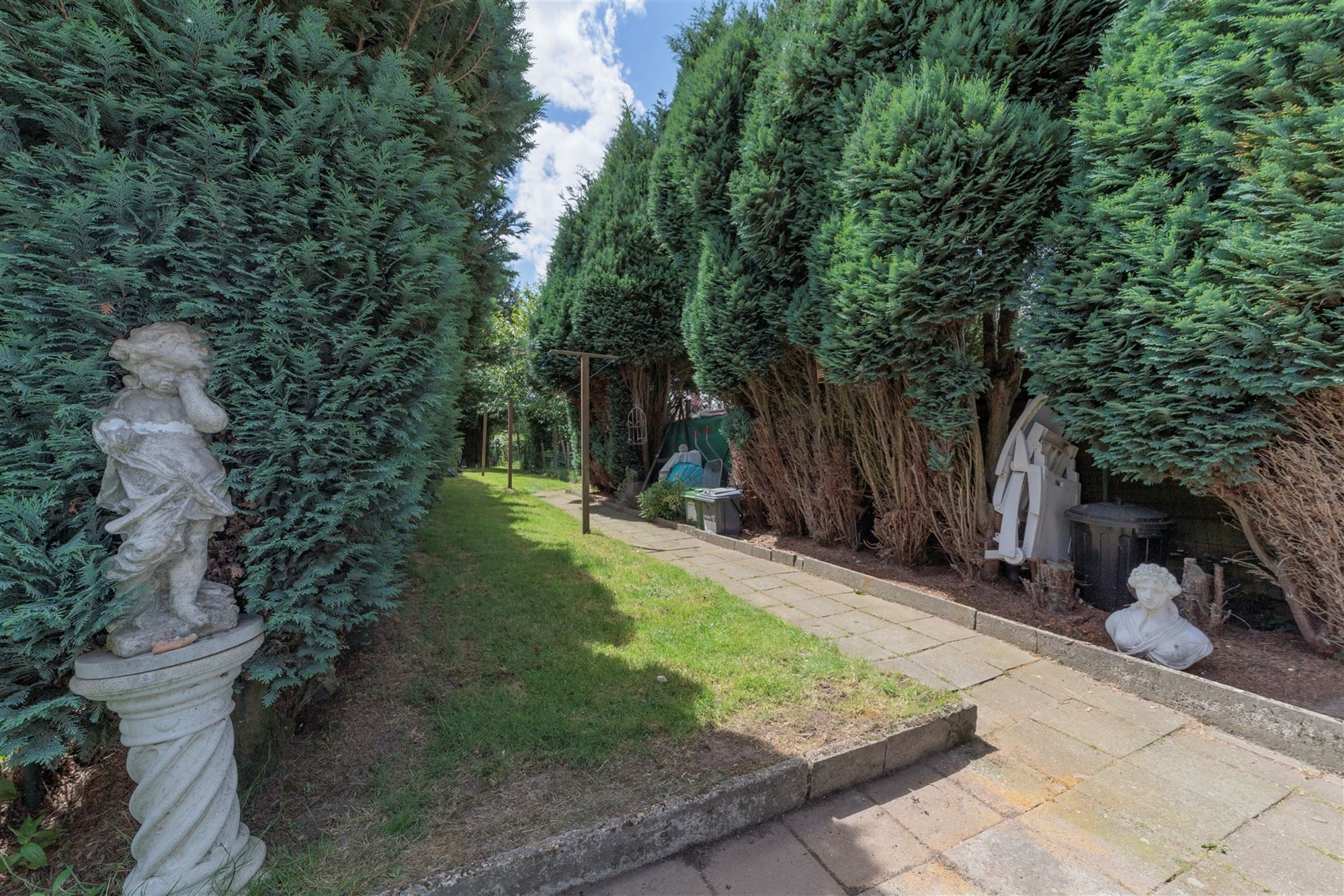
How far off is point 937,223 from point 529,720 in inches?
158

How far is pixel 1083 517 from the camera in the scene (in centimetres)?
372

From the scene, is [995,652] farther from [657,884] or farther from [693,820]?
[657,884]

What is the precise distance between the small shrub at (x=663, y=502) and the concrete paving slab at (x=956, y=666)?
5.00m

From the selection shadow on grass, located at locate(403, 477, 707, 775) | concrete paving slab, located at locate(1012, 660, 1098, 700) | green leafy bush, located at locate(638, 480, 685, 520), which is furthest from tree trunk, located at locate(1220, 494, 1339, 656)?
green leafy bush, located at locate(638, 480, 685, 520)

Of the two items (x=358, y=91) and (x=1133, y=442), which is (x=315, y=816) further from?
(x=1133, y=442)

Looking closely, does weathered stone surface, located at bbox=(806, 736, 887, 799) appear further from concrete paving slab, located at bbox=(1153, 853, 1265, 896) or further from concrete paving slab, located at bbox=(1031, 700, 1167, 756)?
concrete paving slab, located at bbox=(1031, 700, 1167, 756)

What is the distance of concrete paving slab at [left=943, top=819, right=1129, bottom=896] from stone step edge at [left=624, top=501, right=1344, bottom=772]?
1515 mm

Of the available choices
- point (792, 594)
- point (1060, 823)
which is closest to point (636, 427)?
point (792, 594)

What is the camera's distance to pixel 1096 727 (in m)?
2.59

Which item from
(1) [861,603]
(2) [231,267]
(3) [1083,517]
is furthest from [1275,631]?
(2) [231,267]

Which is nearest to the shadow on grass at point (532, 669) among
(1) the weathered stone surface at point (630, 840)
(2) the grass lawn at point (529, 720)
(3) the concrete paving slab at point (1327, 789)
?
(2) the grass lawn at point (529, 720)

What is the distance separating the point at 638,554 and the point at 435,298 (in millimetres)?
4161

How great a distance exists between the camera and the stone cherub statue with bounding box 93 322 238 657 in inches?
60.2

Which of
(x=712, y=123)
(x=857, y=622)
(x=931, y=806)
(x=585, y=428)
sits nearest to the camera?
(x=931, y=806)
